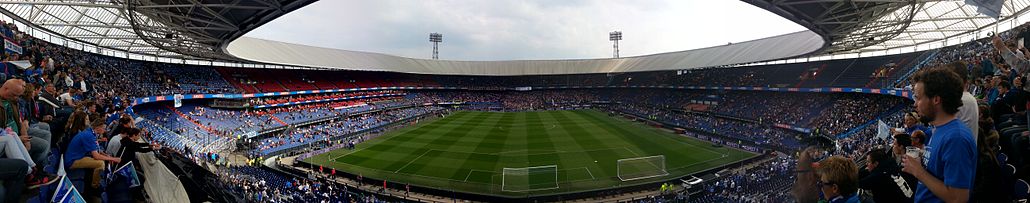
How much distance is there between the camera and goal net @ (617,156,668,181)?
19.7m

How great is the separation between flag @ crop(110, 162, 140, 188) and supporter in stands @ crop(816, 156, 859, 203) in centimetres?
707

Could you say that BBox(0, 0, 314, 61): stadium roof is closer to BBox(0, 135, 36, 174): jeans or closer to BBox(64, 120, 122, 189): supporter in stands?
BBox(64, 120, 122, 189): supporter in stands

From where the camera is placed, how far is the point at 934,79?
245cm

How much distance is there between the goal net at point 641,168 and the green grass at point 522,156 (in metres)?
0.32

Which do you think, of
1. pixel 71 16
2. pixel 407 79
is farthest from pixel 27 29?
pixel 407 79

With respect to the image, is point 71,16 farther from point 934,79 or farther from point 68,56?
point 934,79

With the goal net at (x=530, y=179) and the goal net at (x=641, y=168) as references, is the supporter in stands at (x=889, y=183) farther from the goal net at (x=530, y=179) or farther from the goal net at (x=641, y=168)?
the goal net at (x=641, y=168)

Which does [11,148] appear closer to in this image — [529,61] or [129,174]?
[129,174]

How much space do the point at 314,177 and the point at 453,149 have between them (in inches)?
372

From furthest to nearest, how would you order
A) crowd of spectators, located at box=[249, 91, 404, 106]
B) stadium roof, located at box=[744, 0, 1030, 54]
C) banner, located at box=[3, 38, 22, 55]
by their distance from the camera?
1. crowd of spectators, located at box=[249, 91, 404, 106]
2. stadium roof, located at box=[744, 0, 1030, 54]
3. banner, located at box=[3, 38, 22, 55]

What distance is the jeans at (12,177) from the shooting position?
2907 millimetres

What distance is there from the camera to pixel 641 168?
2070 cm

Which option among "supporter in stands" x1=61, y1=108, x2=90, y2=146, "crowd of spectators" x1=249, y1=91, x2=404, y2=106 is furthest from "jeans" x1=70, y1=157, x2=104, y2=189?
"crowd of spectators" x1=249, y1=91, x2=404, y2=106

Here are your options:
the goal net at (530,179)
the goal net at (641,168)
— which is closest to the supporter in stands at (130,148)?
the goal net at (530,179)
